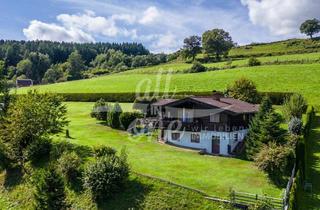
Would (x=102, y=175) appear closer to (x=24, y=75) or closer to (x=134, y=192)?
(x=134, y=192)

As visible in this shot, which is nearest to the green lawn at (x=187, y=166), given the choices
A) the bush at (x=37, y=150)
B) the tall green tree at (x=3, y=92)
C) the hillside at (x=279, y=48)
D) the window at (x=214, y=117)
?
the window at (x=214, y=117)

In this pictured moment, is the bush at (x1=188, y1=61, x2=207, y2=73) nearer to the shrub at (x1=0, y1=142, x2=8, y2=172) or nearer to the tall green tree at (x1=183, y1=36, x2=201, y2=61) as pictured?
the tall green tree at (x1=183, y1=36, x2=201, y2=61)

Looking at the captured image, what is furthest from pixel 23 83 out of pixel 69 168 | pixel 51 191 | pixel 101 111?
pixel 51 191

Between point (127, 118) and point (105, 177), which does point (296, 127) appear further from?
point (105, 177)

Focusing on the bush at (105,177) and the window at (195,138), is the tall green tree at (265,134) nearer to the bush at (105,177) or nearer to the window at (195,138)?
the window at (195,138)

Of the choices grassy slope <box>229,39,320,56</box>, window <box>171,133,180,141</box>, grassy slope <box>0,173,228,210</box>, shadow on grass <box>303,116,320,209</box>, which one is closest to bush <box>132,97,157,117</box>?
window <box>171,133,180,141</box>

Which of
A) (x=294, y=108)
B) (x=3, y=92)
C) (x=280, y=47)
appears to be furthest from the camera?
(x=280, y=47)

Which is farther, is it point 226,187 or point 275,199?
point 226,187

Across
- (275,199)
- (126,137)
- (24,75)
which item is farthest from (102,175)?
(24,75)
